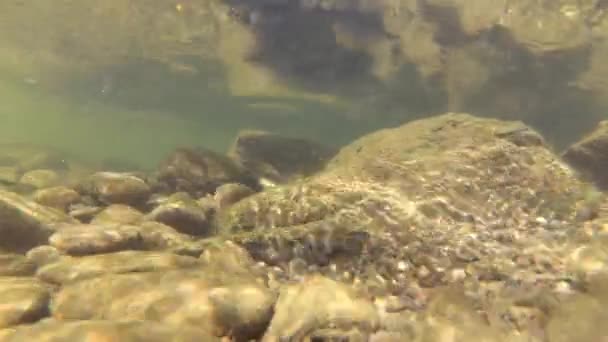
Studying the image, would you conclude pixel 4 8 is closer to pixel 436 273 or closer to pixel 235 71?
pixel 235 71

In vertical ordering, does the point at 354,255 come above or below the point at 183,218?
below

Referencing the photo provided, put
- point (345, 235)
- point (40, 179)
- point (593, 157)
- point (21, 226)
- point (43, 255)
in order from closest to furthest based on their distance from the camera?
point (43, 255)
point (345, 235)
point (21, 226)
point (593, 157)
point (40, 179)

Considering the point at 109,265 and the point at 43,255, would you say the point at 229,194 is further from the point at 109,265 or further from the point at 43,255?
the point at 109,265

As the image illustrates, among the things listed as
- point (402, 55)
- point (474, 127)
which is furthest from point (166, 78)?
point (474, 127)

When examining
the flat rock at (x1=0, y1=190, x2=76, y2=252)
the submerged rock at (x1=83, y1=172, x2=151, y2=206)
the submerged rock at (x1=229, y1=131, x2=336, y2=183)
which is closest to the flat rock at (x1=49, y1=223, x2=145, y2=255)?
the flat rock at (x1=0, y1=190, x2=76, y2=252)

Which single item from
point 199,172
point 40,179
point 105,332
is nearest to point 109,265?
point 105,332

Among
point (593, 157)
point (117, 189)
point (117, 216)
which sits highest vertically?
point (593, 157)
